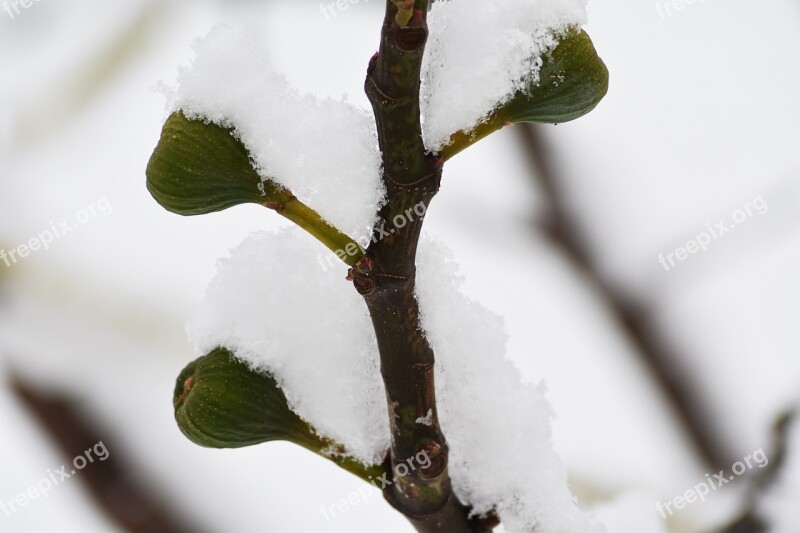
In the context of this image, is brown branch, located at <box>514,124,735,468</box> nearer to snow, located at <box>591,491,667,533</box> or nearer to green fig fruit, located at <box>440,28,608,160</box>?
snow, located at <box>591,491,667,533</box>

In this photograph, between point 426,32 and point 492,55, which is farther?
point 492,55

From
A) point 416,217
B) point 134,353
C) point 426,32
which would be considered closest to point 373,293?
point 416,217

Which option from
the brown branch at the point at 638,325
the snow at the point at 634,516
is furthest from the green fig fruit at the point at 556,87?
the brown branch at the point at 638,325

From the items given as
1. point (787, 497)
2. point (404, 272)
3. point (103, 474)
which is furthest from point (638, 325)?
point (404, 272)

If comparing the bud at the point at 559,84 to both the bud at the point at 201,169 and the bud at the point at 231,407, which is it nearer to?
the bud at the point at 201,169

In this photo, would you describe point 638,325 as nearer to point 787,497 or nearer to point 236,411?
point 787,497

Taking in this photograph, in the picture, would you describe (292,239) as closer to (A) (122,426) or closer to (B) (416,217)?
(B) (416,217)
